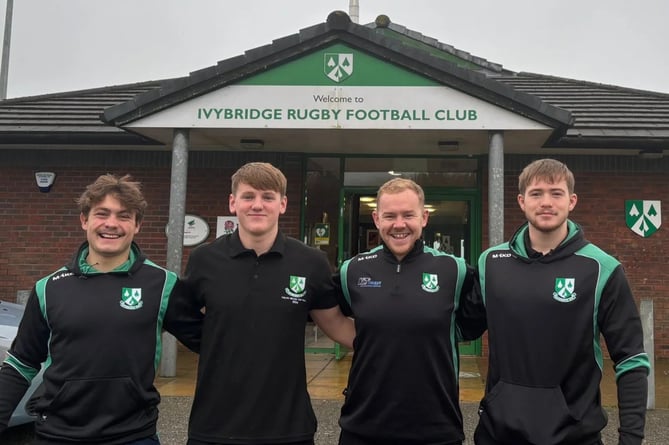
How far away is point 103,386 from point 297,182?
6.08 metres

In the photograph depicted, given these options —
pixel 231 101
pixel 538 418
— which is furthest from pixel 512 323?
pixel 231 101

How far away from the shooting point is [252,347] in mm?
2520

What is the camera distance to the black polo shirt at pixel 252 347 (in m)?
→ 2.49

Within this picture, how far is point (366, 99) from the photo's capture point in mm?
6199

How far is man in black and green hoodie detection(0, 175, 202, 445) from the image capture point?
2.37m

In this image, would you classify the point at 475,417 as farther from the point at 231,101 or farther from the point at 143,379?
the point at 231,101

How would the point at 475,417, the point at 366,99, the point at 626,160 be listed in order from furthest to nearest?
the point at 626,160 → the point at 366,99 → the point at 475,417

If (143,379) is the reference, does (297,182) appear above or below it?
above

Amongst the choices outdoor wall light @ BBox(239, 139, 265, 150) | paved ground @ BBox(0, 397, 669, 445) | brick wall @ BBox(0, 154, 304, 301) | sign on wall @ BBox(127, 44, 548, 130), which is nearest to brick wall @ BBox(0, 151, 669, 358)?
brick wall @ BBox(0, 154, 304, 301)

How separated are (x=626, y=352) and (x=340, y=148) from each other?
5932mm

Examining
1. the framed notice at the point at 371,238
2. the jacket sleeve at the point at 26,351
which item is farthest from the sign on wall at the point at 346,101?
the jacket sleeve at the point at 26,351

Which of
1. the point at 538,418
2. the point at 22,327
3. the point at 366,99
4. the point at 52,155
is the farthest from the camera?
the point at 52,155

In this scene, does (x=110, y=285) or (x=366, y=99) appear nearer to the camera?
(x=110, y=285)

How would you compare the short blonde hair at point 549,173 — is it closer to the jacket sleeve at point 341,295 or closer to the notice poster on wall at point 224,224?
the jacket sleeve at point 341,295
